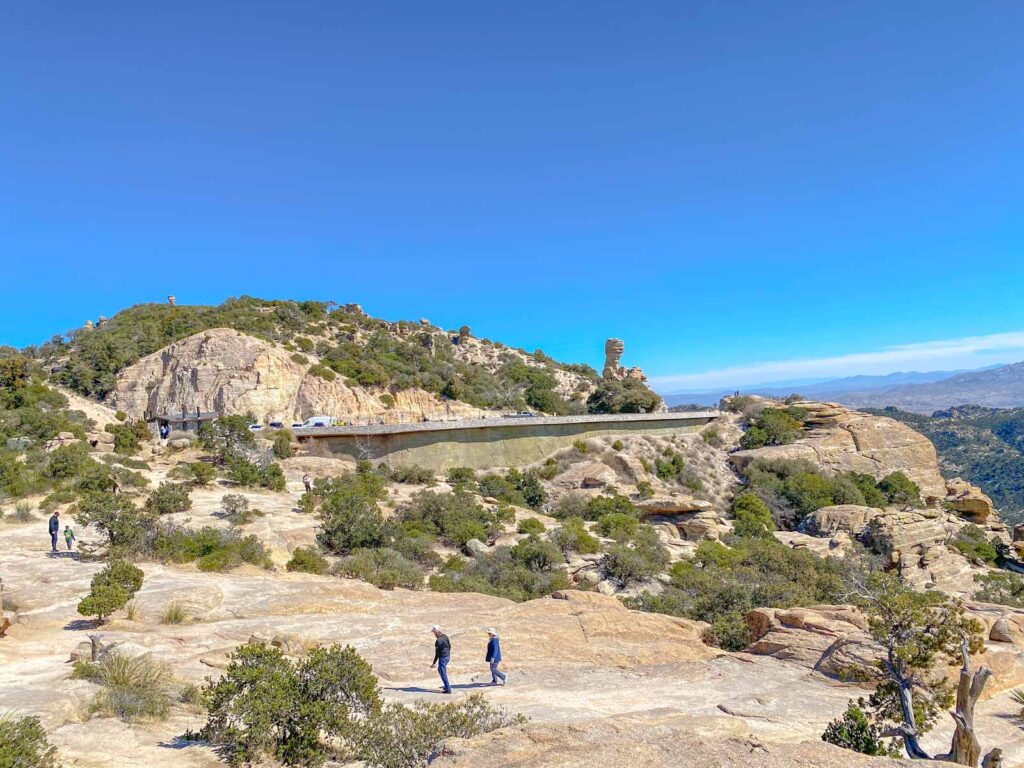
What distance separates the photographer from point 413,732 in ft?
19.8

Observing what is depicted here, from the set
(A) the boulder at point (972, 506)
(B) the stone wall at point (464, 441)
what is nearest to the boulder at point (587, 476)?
(B) the stone wall at point (464, 441)

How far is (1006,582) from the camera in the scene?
22.6 metres

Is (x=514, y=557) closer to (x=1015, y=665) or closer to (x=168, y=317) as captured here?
(x=1015, y=665)

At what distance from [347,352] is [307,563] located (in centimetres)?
3152

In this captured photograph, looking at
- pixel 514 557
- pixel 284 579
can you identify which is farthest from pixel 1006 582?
pixel 284 579

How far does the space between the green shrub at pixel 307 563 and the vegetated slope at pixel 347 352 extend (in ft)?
81.4

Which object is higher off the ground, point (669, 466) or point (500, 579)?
point (669, 466)

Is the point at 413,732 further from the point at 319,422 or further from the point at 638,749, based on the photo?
the point at 319,422

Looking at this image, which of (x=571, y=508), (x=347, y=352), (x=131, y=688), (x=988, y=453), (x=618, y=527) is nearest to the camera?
(x=131, y=688)

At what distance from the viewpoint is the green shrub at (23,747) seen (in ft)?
15.8

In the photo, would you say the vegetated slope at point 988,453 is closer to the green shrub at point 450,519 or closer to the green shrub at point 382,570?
the green shrub at point 450,519

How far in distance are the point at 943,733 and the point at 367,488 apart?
23.3 meters

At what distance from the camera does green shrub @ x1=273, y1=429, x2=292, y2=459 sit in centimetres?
3173

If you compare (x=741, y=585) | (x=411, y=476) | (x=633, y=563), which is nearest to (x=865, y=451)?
(x=633, y=563)
